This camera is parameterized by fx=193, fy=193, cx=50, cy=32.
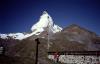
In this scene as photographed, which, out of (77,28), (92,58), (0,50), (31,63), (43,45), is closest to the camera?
(31,63)

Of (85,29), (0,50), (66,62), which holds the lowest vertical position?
(66,62)

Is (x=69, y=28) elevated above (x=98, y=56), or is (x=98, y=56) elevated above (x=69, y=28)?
(x=69, y=28)

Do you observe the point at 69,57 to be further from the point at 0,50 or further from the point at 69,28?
the point at 69,28

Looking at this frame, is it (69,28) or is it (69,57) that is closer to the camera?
(69,57)

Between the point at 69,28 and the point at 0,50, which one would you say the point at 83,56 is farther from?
the point at 69,28

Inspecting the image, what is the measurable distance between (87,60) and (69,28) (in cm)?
9865

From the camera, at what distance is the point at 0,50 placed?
25.7 meters

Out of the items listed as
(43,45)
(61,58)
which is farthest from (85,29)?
(61,58)

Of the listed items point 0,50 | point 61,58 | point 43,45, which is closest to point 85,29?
point 43,45

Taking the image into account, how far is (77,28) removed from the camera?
12419 cm

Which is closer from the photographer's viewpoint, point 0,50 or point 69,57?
point 0,50

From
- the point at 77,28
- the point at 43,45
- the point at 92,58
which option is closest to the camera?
the point at 92,58

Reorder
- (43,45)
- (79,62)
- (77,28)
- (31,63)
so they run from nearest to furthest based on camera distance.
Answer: (31,63) → (79,62) → (43,45) → (77,28)

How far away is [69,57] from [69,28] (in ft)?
314
